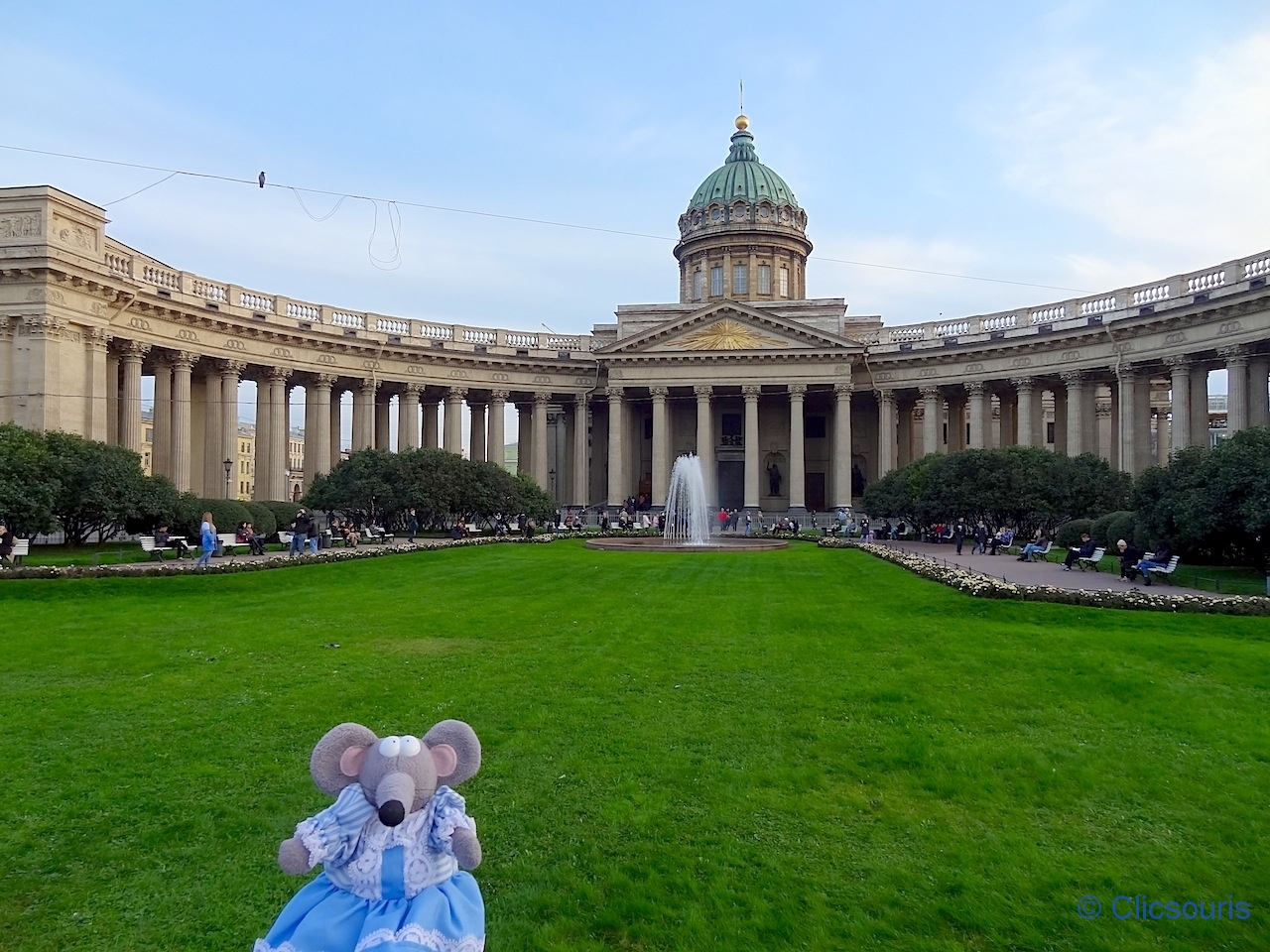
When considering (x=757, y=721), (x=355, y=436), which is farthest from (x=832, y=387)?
(x=757, y=721)

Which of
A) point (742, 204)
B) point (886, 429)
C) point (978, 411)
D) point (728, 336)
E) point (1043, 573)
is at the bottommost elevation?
point (1043, 573)

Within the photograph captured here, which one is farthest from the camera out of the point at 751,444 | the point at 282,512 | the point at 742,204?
the point at 742,204

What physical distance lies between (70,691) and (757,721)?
8.32 meters

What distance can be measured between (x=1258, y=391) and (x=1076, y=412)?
10588mm

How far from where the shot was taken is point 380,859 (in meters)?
3.80

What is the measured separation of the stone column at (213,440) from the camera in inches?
1811

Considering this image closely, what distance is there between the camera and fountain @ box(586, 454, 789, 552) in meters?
33.9

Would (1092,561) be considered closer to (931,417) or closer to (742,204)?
(931,417)

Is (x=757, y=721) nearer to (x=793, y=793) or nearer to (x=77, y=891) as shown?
(x=793, y=793)

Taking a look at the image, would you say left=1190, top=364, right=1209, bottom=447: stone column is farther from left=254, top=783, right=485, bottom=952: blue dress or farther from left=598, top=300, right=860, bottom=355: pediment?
left=254, top=783, right=485, bottom=952: blue dress

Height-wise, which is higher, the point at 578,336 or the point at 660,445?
the point at 578,336

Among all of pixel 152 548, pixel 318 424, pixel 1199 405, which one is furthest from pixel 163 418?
pixel 1199 405

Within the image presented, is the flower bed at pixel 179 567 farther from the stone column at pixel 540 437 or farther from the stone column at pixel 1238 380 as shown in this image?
the stone column at pixel 1238 380

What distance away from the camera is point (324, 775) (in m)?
3.93
